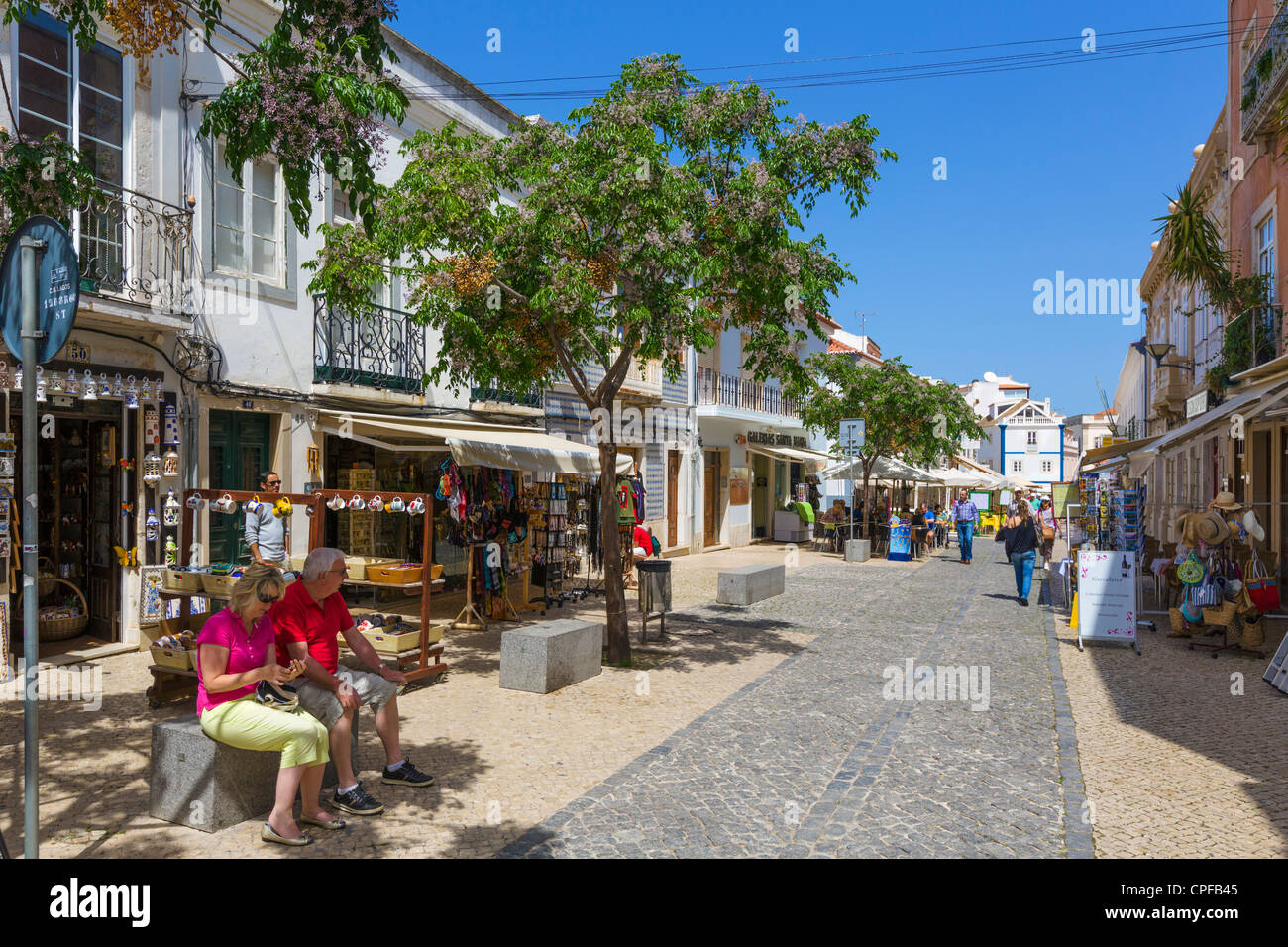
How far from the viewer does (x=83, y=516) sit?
975cm

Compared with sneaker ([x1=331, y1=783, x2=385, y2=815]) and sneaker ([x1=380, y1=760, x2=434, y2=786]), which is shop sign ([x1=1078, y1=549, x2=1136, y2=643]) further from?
sneaker ([x1=331, y1=783, x2=385, y2=815])

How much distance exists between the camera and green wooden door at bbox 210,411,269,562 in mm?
10578

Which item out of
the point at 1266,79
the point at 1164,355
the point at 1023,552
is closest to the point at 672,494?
the point at 1023,552

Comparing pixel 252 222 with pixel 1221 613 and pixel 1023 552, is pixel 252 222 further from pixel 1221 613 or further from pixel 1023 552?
pixel 1023 552

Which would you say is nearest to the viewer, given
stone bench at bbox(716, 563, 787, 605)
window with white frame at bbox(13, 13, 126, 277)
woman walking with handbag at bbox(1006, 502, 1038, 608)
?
window with white frame at bbox(13, 13, 126, 277)

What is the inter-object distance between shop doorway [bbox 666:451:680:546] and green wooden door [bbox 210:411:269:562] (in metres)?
13.1

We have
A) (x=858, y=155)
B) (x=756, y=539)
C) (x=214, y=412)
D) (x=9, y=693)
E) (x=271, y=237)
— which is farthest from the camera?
(x=756, y=539)

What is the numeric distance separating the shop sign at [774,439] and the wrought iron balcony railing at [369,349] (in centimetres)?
1544

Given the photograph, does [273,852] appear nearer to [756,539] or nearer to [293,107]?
[293,107]

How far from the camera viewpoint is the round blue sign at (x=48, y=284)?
12.1 feet

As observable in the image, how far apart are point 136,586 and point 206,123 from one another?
6106mm

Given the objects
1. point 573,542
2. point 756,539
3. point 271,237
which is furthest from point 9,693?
point 756,539

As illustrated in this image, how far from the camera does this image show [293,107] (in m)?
5.04

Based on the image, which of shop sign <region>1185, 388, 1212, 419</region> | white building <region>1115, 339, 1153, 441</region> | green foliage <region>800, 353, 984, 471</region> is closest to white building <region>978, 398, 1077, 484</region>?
white building <region>1115, 339, 1153, 441</region>
